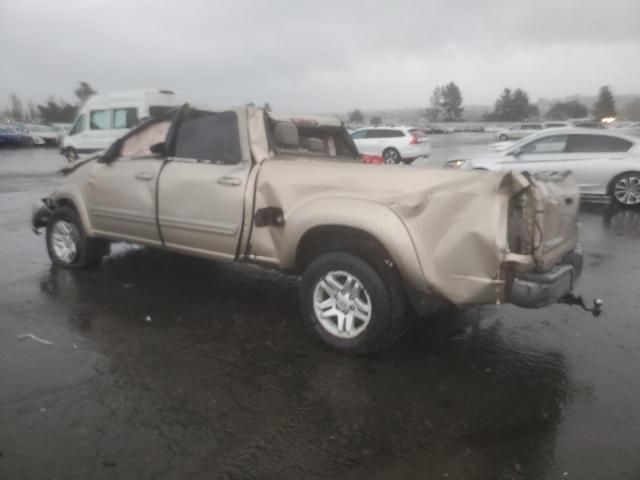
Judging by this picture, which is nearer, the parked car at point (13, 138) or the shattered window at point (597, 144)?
the shattered window at point (597, 144)

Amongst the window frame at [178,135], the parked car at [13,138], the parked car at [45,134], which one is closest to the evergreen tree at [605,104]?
the parked car at [45,134]

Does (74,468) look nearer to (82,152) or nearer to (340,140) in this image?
(340,140)

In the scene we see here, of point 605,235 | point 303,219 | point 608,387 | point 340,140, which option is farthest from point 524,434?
point 605,235

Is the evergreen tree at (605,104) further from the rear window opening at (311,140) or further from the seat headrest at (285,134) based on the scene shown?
the seat headrest at (285,134)

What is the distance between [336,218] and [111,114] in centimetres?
1494

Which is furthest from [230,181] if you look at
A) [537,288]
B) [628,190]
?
[628,190]

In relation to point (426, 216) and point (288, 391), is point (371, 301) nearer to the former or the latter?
point (426, 216)

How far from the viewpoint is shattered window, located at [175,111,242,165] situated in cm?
441

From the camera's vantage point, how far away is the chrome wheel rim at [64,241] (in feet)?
18.7

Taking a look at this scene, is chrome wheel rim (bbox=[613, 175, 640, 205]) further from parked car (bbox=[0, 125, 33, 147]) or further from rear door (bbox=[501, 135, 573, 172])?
parked car (bbox=[0, 125, 33, 147])

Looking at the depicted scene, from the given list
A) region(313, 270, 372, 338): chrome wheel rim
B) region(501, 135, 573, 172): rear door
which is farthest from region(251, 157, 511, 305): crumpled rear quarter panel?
region(501, 135, 573, 172): rear door

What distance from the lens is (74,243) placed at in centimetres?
570

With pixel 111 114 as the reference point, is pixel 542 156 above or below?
below

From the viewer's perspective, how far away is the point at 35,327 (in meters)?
4.17
